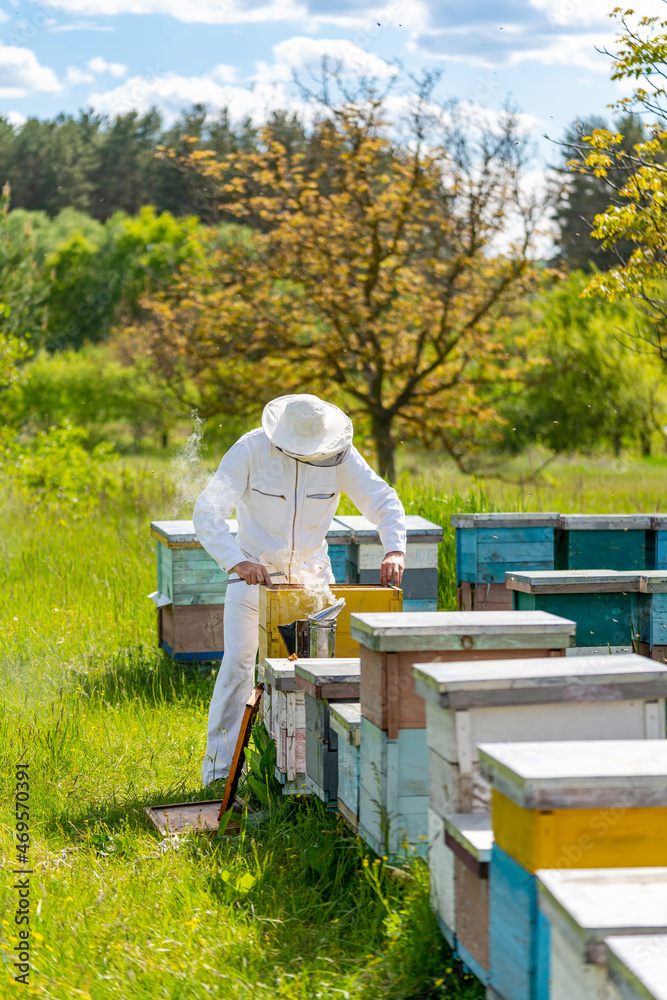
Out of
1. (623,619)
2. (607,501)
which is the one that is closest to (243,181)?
(607,501)

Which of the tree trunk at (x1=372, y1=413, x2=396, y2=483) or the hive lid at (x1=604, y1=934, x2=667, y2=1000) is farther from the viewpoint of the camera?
the tree trunk at (x1=372, y1=413, x2=396, y2=483)

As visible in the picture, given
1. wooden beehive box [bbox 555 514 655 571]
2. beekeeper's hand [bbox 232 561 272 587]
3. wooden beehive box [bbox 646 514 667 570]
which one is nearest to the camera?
beekeeper's hand [bbox 232 561 272 587]

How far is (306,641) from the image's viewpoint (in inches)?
146

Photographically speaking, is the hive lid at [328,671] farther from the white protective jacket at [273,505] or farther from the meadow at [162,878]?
the white protective jacket at [273,505]

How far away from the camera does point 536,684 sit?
2197 mm

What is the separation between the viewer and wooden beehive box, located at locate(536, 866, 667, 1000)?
5.21 feet

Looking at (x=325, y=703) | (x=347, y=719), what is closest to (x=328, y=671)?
(x=325, y=703)

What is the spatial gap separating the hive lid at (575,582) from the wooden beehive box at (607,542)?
2.94 feet

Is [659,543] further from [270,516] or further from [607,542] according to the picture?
[270,516]

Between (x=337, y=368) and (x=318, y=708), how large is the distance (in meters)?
9.44

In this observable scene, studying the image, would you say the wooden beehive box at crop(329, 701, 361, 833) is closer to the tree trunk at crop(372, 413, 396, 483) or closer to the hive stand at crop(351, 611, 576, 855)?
the hive stand at crop(351, 611, 576, 855)

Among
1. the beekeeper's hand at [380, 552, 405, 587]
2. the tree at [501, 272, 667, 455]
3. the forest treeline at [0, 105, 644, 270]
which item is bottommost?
the beekeeper's hand at [380, 552, 405, 587]

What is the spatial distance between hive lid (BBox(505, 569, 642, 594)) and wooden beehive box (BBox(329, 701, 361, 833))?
1.34m

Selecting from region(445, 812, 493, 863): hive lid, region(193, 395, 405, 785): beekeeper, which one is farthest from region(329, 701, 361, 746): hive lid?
region(193, 395, 405, 785): beekeeper
